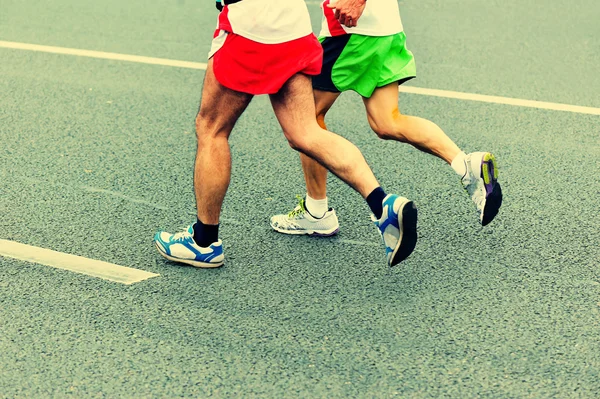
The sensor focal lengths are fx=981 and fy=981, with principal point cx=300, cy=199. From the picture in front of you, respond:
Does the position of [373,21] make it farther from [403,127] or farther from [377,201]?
[377,201]

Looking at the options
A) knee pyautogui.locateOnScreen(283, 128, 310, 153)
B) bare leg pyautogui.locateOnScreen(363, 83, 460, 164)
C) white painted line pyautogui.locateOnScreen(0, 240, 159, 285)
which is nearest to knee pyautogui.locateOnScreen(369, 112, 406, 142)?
bare leg pyautogui.locateOnScreen(363, 83, 460, 164)

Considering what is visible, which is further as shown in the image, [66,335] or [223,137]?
[223,137]

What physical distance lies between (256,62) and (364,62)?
0.71 meters

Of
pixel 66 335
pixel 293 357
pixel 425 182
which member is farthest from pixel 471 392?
pixel 425 182

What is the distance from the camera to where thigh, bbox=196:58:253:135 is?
403 cm

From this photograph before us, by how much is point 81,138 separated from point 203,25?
10.2 feet

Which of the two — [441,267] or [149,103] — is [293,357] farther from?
[149,103]

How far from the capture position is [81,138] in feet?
19.6

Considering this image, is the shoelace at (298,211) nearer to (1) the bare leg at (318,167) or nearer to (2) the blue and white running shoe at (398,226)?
(1) the bare leg at (318,167)

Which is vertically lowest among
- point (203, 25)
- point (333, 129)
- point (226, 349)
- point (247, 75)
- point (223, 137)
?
point (203, 25)

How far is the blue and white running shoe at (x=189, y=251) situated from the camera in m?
4.20

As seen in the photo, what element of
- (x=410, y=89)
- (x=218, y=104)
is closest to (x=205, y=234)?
(x=218, y=104)

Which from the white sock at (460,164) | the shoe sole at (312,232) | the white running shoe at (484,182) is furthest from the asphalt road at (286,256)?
the white sock at (460,164)

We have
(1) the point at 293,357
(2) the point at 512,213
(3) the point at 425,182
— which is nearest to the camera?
(1) the point at 293,357
